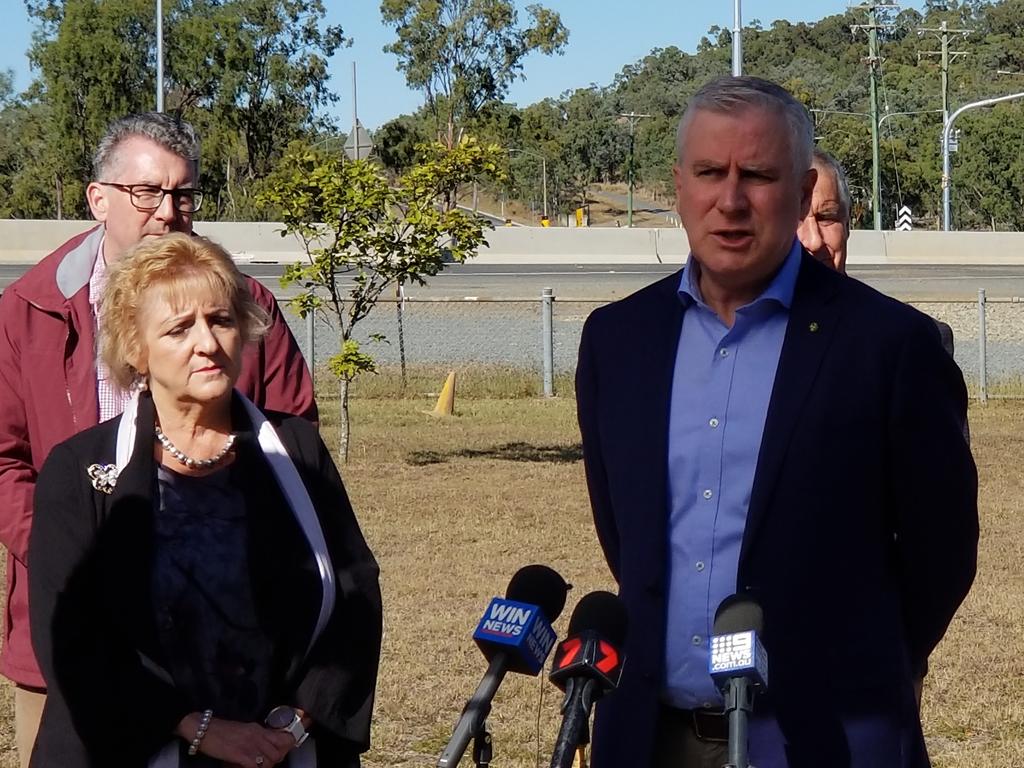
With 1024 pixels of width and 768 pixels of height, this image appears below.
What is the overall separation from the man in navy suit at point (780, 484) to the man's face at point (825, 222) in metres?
1.28

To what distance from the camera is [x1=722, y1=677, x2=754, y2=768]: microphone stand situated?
2297 mm

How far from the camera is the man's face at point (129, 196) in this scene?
410 centimetres

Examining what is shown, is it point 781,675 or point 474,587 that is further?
point 474,587

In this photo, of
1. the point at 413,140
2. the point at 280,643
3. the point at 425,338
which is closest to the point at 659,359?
the point at 280,643

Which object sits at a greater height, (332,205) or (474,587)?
(332,205)

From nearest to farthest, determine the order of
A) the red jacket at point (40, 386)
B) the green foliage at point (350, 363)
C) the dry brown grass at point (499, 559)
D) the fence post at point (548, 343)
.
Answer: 1. the red jacket at point (40, 386)
2. the dry brown grass at point (499, 559)
3. the green foliage at point (350, 363)
4. the fence post at point (548, 343)

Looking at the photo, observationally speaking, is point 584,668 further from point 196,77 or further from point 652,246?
point 196,77

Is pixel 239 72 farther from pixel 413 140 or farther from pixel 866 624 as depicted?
pixel 866 624

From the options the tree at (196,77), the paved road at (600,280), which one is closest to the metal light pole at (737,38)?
the paved road at (600,280)

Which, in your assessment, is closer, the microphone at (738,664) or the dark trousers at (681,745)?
the microphone at (738,664)

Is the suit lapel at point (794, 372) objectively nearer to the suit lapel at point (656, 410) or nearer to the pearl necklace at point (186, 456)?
the suit lapel at point (656, 410)

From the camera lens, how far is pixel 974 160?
75250 millimetres

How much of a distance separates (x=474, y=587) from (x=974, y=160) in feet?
230

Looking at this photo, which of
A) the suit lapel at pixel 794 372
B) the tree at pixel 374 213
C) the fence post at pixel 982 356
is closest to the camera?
the suit lapel at pixel 794 372
